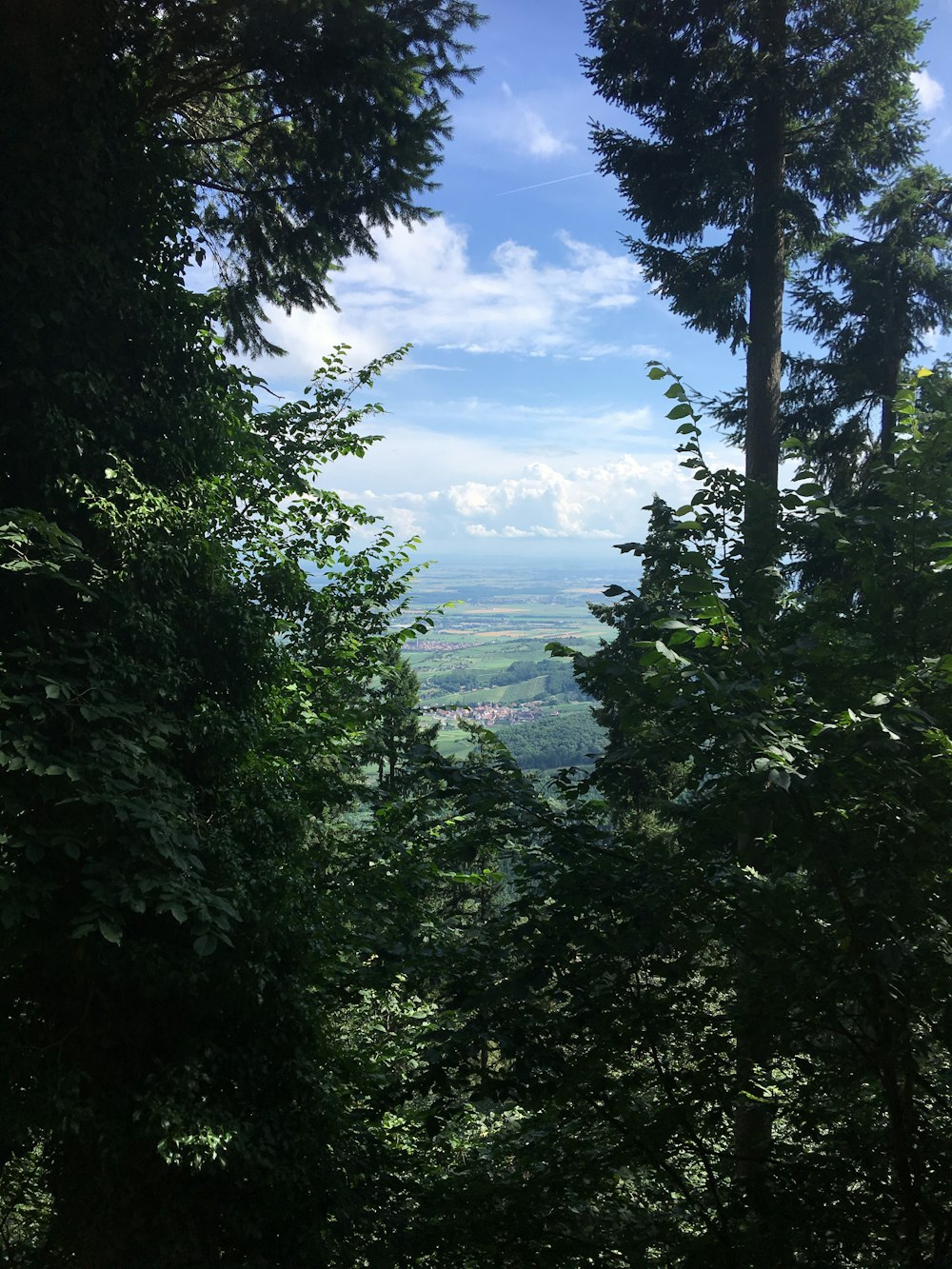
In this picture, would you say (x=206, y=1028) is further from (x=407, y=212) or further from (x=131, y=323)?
(x=407, y=212)

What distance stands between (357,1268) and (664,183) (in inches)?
418

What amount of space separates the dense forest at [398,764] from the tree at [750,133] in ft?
0.16

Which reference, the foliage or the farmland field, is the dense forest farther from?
the farmland field

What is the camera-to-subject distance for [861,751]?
2918 millimetres

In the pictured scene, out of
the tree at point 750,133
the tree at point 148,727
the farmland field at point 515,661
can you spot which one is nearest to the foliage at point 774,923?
the tree at point 148,727

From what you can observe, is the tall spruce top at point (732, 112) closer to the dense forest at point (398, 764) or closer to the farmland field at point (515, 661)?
the dense forest at point (398, 764)

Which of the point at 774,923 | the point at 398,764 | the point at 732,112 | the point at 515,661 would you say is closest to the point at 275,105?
the point at 732,112

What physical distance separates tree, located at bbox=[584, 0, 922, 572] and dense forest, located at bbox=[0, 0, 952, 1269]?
0.16 ft

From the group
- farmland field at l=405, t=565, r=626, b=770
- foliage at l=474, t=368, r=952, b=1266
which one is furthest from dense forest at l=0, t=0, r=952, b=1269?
farmland field at l=405, t=565, r=626, b=770

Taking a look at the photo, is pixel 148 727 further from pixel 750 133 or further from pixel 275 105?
pixel 750 133

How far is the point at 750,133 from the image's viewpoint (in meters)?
8.84

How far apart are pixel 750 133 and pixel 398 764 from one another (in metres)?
8.68

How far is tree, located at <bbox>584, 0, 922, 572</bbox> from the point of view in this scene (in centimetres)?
834

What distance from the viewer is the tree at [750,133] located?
8344mm
